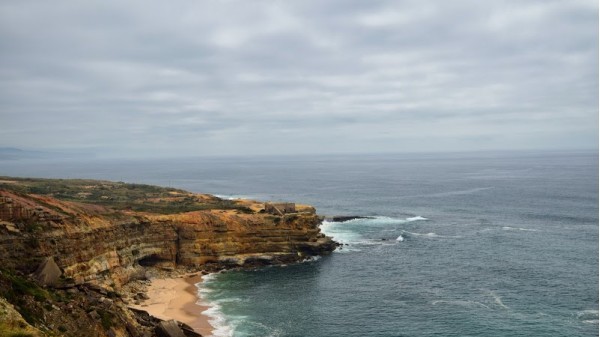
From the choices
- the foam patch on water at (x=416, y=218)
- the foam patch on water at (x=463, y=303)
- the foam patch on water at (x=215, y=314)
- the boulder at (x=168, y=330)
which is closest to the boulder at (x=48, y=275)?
the boulder at (x=168, y=330)

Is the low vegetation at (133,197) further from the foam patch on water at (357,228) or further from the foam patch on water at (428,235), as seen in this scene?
the foam patch on water at (428,235)

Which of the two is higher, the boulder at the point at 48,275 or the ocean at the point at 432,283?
the boulder at the point at 48,275

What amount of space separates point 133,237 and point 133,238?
159 millimetres

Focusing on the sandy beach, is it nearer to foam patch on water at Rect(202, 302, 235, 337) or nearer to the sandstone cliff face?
foam patch on water at Rect(202, 302, 235, 337)

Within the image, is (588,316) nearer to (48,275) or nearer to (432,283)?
(432,283)

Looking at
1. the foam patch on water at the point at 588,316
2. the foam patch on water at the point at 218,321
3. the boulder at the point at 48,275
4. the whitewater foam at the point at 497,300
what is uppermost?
the boulder at the point at 48,275

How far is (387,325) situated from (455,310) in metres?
10.1

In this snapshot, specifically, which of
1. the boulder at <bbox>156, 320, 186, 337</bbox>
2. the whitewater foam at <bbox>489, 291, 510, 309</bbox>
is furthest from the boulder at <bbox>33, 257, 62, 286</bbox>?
the whitewater foam at <bbox>489, 291, 510, 309</bbox>

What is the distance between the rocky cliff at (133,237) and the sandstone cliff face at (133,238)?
0.11 meters

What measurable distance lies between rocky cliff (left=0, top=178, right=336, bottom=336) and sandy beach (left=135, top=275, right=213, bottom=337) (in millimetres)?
4613

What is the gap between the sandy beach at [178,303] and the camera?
58650 mm

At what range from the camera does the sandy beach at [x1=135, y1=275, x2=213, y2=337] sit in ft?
192

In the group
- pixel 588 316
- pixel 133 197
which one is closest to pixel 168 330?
pixel 588 316

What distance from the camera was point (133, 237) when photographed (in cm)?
7806
